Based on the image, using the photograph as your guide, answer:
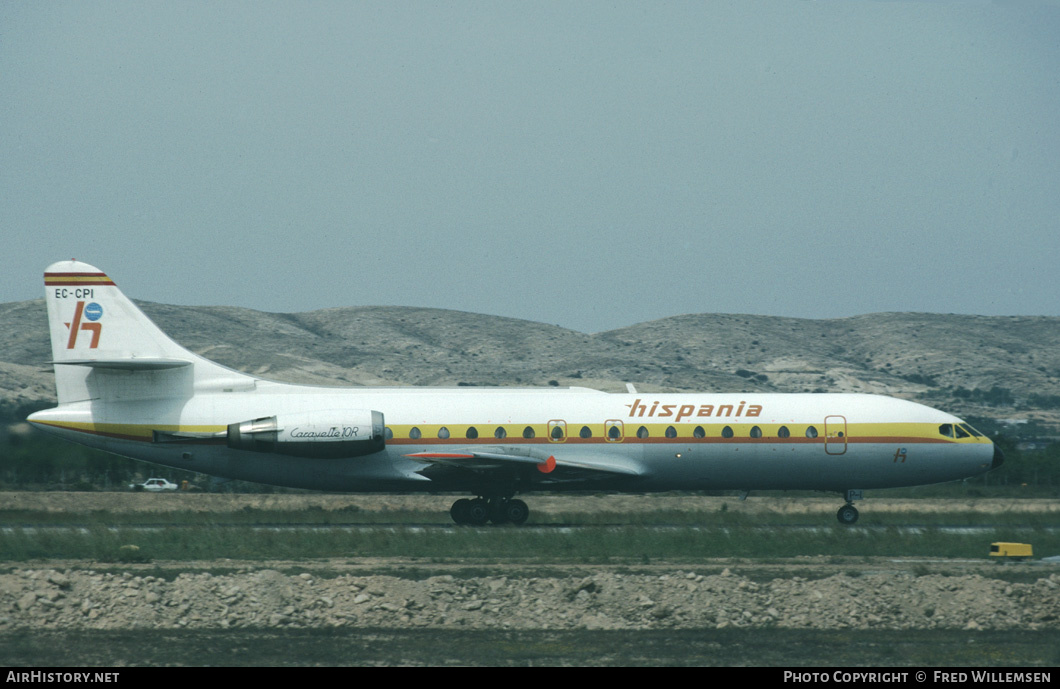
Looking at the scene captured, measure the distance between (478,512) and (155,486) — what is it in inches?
824

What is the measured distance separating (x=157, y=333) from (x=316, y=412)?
4.96 m

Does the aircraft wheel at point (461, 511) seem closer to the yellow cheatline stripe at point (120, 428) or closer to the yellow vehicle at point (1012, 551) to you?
the yellow cheatline stripe at point (120, 428)

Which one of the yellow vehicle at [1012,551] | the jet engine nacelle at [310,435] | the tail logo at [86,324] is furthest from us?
the tail logo at [86,324]

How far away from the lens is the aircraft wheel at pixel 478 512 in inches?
1216

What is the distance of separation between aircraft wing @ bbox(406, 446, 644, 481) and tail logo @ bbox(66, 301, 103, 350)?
8636 millimetres

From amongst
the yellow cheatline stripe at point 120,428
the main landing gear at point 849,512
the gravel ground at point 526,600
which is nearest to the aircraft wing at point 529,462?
the main landing gear at point 849,512

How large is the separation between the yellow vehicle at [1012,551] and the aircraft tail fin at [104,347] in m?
18.8

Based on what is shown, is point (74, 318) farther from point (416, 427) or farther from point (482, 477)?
point (482, 477)

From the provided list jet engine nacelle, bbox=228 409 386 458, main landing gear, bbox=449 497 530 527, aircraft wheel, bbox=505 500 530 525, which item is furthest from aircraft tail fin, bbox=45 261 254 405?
aircraft wheel, bbox=505 500 530 525

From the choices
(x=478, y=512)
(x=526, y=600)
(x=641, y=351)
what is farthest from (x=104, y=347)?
(x=641, y=351)

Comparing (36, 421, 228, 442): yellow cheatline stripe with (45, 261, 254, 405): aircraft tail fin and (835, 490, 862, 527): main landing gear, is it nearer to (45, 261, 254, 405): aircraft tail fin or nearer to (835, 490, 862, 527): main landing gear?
(45, 261, 254, 405): aircraft tail fin

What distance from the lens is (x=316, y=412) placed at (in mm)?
29938

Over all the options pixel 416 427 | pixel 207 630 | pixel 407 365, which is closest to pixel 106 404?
pixel 416 427

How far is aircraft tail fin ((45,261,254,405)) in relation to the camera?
1185 inches
